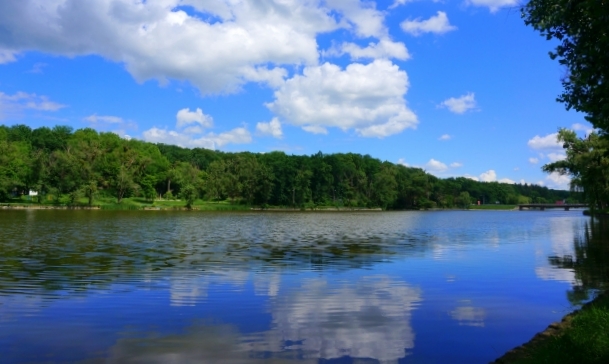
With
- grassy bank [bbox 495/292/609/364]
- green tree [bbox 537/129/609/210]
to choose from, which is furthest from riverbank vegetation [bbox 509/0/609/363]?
green tree [bbox 537/129/609/210]

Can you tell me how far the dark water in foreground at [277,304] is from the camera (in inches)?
360

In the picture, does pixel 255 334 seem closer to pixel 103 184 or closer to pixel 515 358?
pixel 515 358

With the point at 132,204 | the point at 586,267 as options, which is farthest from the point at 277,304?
the point at 132,204

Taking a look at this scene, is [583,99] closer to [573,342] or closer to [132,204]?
[573,342]

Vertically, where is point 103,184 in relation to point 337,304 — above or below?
above

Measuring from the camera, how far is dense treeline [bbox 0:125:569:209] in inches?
4171

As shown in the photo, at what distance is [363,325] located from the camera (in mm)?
10961

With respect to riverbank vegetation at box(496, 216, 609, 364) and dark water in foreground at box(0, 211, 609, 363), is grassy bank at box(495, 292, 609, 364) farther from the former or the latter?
dark water in foreground at box(0, 211, 609, 363)

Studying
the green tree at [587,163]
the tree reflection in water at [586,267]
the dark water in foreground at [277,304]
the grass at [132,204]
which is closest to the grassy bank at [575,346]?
the dark water in foreground at [277,304]

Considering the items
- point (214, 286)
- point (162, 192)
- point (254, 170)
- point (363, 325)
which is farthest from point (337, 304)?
point (162, 192)

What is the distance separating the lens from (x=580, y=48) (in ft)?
40.1

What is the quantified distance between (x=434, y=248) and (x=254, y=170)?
108169 mm

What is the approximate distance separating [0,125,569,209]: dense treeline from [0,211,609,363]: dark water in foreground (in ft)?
301

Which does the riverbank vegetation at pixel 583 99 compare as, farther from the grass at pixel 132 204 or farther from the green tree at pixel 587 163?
the grass at pixel 132 204
